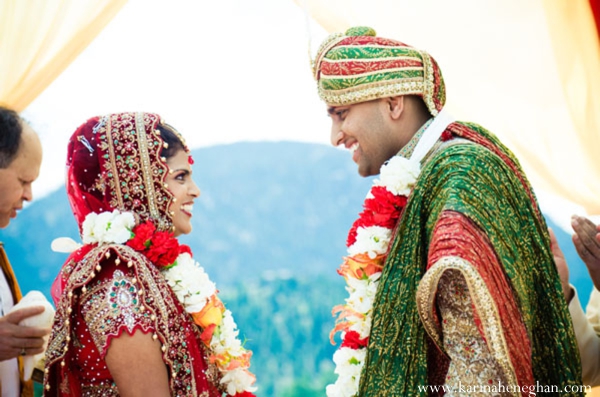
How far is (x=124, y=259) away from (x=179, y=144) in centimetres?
57

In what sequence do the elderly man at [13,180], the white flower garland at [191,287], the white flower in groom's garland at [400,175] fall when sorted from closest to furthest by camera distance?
the white flower in groom's garland at [400,175]
the white flower garland at [191,287]
the elderly man at [13,180]

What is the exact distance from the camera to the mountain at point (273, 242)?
4914 mm

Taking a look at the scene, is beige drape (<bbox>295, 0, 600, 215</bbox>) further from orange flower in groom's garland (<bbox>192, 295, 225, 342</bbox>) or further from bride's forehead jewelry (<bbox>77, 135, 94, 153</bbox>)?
orange flower in groom's garland (<bbox>192, 295, 225, 342</bbox>)

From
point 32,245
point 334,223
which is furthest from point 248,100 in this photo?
point 32,245

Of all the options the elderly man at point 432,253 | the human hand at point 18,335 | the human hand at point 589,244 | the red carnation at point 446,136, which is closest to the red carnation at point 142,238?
the human hand at point 18,335

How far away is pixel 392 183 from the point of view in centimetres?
239

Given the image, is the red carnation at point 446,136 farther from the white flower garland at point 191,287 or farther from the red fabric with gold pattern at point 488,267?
the white flower garland at point 191,287

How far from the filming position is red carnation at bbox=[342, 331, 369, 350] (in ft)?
7.85

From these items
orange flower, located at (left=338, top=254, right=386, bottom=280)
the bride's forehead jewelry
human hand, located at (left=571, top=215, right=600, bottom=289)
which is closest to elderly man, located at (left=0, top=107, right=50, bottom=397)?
the bride's forehead jewelry

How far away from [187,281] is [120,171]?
1.64ft

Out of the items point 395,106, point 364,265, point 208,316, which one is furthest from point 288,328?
point 395,106

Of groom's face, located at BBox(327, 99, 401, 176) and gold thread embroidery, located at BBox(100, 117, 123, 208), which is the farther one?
gold thread embroidery, located at BBox(100, 117, 123, 208)

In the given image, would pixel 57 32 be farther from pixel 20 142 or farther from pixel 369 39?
pixel 369 39

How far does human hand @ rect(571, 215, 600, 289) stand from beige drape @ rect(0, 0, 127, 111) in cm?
272
